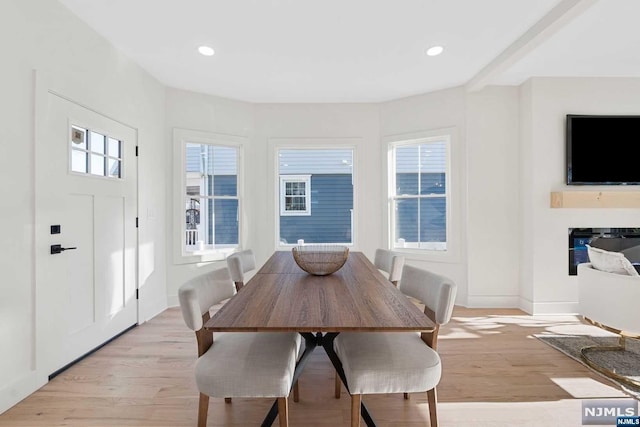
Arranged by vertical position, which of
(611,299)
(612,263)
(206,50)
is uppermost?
(206,50)

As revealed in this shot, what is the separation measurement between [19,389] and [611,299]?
4278mm

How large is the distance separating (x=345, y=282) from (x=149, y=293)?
109 inches

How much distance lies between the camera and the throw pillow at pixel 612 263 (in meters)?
2.62

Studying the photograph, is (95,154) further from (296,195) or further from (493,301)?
(493,301)

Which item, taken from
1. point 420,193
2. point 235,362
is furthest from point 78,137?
point 420,193

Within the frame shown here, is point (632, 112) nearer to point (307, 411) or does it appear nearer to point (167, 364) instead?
point (307, 411)

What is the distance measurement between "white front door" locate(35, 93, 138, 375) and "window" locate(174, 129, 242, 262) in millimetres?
708

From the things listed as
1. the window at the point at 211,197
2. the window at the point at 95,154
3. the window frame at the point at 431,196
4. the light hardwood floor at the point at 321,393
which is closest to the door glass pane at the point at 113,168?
the window at the point at 95,154

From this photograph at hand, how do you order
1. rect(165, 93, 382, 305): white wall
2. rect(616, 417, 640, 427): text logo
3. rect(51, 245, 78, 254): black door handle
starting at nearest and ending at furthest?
rect(616, 417, 640, 427): text logo, rect(51, 245, 78, 254): black door handle, rect(165, 93, 382, 305): white wall

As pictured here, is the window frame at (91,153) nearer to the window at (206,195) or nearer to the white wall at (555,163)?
the window at (206,195)

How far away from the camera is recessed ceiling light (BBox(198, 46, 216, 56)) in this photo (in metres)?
3.05

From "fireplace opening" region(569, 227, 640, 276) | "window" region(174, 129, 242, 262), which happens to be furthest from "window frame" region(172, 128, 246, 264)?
"fireplace opening" region(569, 227, 640, 276)

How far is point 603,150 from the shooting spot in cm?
369

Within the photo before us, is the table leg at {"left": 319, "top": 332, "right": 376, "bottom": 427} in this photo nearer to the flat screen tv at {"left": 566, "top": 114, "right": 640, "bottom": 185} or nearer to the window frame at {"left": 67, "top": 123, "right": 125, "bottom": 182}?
the window frame at {"left": 67, "top": 123, "right": 125, "bottom": 182}
